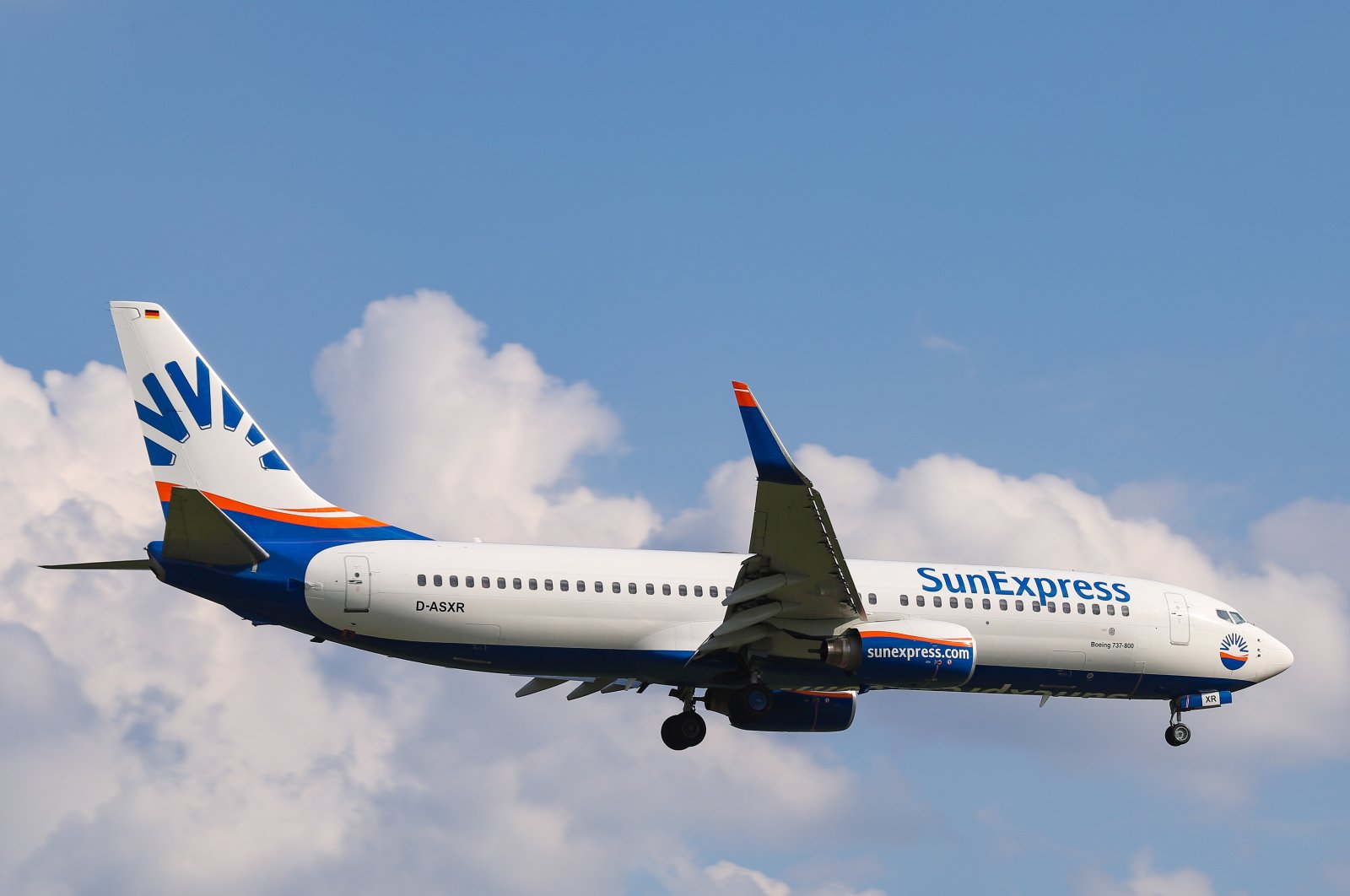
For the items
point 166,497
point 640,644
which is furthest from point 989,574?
point 166,497

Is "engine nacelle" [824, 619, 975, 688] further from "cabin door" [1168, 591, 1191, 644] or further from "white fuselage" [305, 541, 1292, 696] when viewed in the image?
"cabin door" [1168, 591, 1191, 644]

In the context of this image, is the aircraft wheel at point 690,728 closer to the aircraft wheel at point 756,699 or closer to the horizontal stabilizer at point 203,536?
the aircraft wheel at point 756,699

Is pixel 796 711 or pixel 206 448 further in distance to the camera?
pixel 796 711

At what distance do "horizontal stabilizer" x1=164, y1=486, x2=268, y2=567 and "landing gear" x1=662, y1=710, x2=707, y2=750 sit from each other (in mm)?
11064

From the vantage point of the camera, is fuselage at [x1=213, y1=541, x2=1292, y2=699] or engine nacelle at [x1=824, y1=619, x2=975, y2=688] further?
engine nacelle at [x1=824, y1=619, x2=975, y2=688]

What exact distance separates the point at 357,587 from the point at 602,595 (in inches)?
201

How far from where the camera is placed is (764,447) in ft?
99.8

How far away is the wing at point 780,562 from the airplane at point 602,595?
5cm

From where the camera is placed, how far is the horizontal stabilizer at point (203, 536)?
31.8 meters

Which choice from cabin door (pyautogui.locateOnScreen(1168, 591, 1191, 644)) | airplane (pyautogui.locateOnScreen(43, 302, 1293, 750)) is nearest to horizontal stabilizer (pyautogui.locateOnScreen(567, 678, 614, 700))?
airplane (pyautogui.locateOnScreen(43, 302, 1293, 750))

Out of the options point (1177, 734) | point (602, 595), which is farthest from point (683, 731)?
point (1177, 734)

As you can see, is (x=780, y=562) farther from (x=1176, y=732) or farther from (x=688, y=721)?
(x=1176, y=732)

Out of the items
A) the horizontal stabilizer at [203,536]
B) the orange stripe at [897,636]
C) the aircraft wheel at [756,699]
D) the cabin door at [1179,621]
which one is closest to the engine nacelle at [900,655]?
the orange stripe at [897,636]

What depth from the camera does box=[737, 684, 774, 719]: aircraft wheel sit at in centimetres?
3716
